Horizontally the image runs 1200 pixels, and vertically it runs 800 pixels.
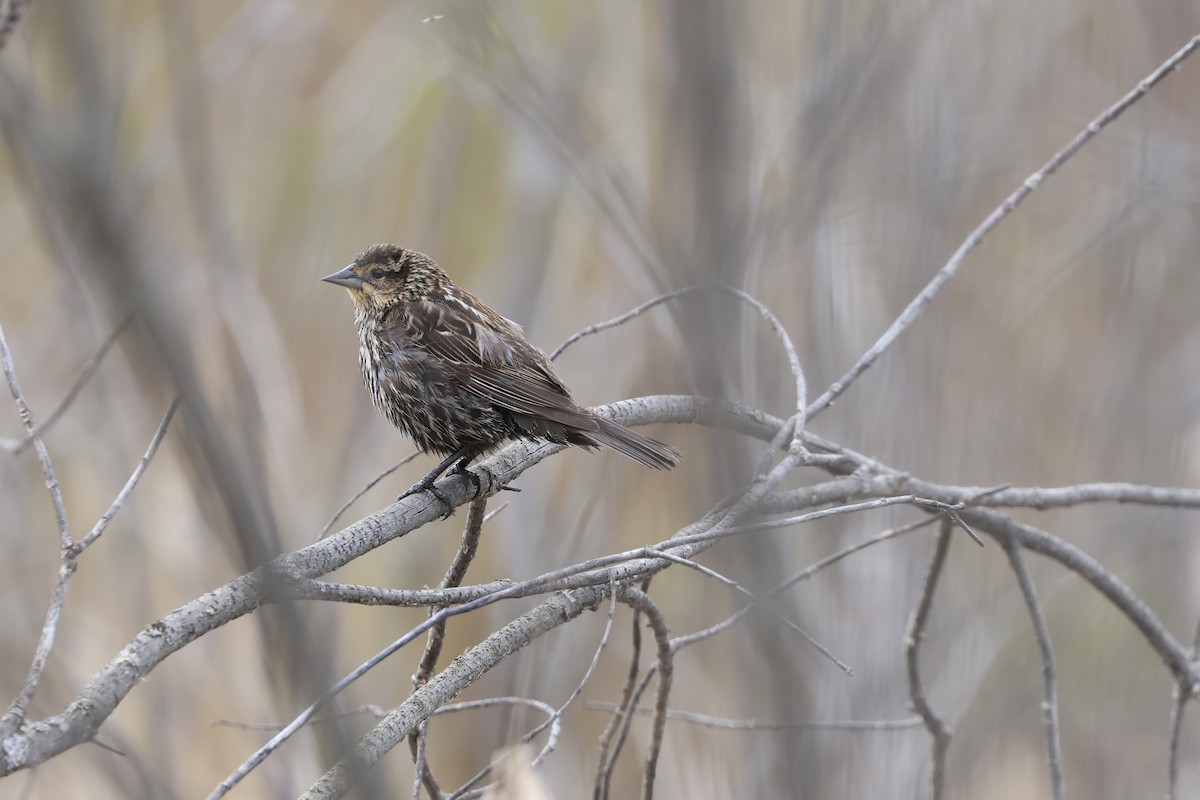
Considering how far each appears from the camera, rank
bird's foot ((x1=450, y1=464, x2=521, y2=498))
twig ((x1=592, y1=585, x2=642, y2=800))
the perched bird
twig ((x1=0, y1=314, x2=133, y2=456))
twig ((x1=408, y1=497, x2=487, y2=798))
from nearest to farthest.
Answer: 1. twig ((x1=0, y1=314, x2=133, y2=456))
2. twig ((x1=592, y1=585, x2=642, y2=800))
3. twig ((x1=408, y1=497, x2=487, y2=798))
4. bird's foot ((x1=450, y1=464, x2=521, y2=498))
5. the perched bird

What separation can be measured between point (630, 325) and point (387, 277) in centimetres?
364

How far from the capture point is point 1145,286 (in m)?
5.77

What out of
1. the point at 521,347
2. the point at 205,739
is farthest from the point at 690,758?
the point at 205,739

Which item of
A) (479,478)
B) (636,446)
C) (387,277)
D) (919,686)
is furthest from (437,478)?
(919,686)

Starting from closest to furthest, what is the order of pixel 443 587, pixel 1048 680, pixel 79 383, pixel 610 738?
pixel 79 383 < pixel 610 738 < pixel 443 587 < pixel 1048 680

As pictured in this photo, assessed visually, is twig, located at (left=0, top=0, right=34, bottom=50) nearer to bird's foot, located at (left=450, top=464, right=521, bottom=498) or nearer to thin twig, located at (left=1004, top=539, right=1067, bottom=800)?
bird's foot, located at (left=450, top=464, right=521, bottom=498)

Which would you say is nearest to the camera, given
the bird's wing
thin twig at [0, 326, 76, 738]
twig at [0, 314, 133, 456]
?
thin twig at [0, 326, 76, 738]

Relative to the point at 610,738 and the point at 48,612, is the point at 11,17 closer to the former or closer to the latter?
the point at 48,612

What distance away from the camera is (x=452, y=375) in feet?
11.4

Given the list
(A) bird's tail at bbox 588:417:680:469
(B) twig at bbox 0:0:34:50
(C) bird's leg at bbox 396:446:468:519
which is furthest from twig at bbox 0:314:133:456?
(A) bird's tail at bbox 588:417:680:469

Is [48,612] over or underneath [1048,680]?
over

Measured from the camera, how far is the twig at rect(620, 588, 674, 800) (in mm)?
2348

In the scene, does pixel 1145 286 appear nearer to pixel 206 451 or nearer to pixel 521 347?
pixel 521 347

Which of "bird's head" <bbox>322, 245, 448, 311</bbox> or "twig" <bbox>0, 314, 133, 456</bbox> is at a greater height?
"bird's head" <bbox>322, 245, 448, 311</bbox>
